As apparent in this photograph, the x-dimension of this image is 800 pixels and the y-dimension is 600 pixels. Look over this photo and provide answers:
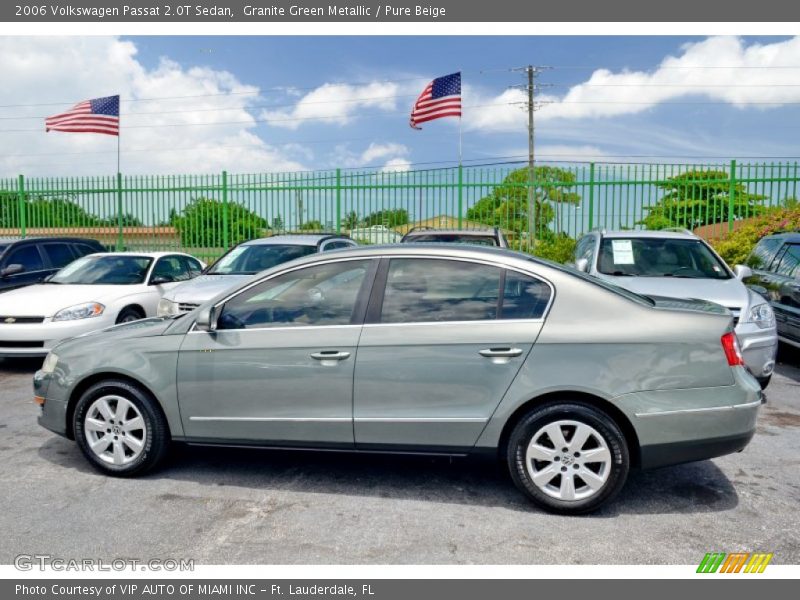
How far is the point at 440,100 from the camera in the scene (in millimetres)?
16984

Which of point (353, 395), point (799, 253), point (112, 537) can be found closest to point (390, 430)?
point (353, 395)

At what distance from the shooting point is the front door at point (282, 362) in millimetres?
4270

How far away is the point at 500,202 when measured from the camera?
1580cm

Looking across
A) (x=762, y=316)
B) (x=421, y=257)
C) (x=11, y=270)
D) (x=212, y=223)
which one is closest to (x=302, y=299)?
(x=421, y=257)

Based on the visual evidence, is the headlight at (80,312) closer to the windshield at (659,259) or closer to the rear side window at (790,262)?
the windshield at (659,259)

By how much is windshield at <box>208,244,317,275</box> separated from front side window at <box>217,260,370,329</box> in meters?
5.04

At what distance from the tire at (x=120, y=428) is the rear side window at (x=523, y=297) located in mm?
2393

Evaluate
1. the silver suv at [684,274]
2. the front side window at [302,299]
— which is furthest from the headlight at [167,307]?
the silver suv at [684,274]

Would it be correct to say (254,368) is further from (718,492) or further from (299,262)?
(718,492)

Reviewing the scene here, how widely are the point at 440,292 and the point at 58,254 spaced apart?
903 cm

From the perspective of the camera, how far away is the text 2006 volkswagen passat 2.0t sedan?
397 centimetres

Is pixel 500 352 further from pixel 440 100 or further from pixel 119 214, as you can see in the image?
pixel 119 214

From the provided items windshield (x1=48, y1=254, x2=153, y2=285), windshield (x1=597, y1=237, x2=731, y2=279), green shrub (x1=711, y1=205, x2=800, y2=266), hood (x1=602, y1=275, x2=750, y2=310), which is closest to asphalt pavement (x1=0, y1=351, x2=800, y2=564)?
hood (x1=602, y1=275, x2=750, y2=310)

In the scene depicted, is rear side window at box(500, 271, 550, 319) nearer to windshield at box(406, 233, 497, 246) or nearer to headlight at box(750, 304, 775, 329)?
headlight at box(750, 304, 775, 329)
